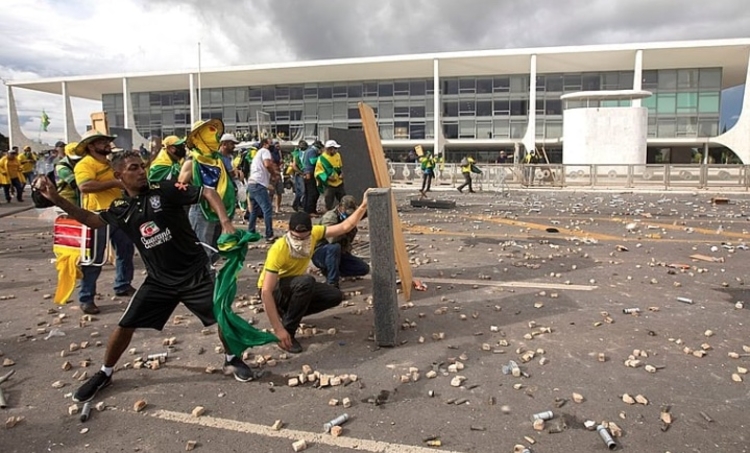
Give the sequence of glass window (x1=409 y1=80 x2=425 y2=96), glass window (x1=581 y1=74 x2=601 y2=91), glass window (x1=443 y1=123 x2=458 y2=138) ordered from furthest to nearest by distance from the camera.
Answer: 1. glass window (x1=409 y1=80 x2=425 y2=96)
2. glass window (x1=443 y1=123 x2=458 y2=138)
3. glass window (x1=581 y1=74 x2=601 y2=91)

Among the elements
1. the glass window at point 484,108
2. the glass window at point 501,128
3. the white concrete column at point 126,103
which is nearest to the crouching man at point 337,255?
the glass window at point 501,128

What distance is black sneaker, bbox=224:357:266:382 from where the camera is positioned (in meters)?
3.89

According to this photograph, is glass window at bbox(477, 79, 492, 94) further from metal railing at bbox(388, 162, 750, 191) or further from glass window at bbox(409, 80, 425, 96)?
metal railing at bbox(388, 162, 750, 191)

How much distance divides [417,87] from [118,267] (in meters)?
43.8

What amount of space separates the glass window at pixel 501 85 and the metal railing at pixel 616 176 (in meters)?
22.2

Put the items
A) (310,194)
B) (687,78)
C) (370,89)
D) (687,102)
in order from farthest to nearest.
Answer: (370,89), (687,78), (687,102), (310,194)

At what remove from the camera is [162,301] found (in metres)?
3.78

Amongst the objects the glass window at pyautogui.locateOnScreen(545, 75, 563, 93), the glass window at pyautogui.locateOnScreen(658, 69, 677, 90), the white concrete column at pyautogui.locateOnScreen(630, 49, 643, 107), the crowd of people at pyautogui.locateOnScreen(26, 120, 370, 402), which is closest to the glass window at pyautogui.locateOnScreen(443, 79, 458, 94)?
the glass window at pyautogui.locateOnScreen(545, 75, 563, 93)

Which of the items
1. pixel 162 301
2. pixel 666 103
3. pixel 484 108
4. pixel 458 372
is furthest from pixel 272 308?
pixel 666 103

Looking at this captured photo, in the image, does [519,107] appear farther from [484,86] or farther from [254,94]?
[254,94]

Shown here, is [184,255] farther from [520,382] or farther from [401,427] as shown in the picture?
[520,382]

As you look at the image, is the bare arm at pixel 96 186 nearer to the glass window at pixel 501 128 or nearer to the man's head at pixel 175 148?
the man's head at pixel 175 148

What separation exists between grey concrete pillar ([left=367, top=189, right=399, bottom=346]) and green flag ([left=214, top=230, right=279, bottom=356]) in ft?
3.16

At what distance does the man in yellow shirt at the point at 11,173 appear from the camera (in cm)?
1700
